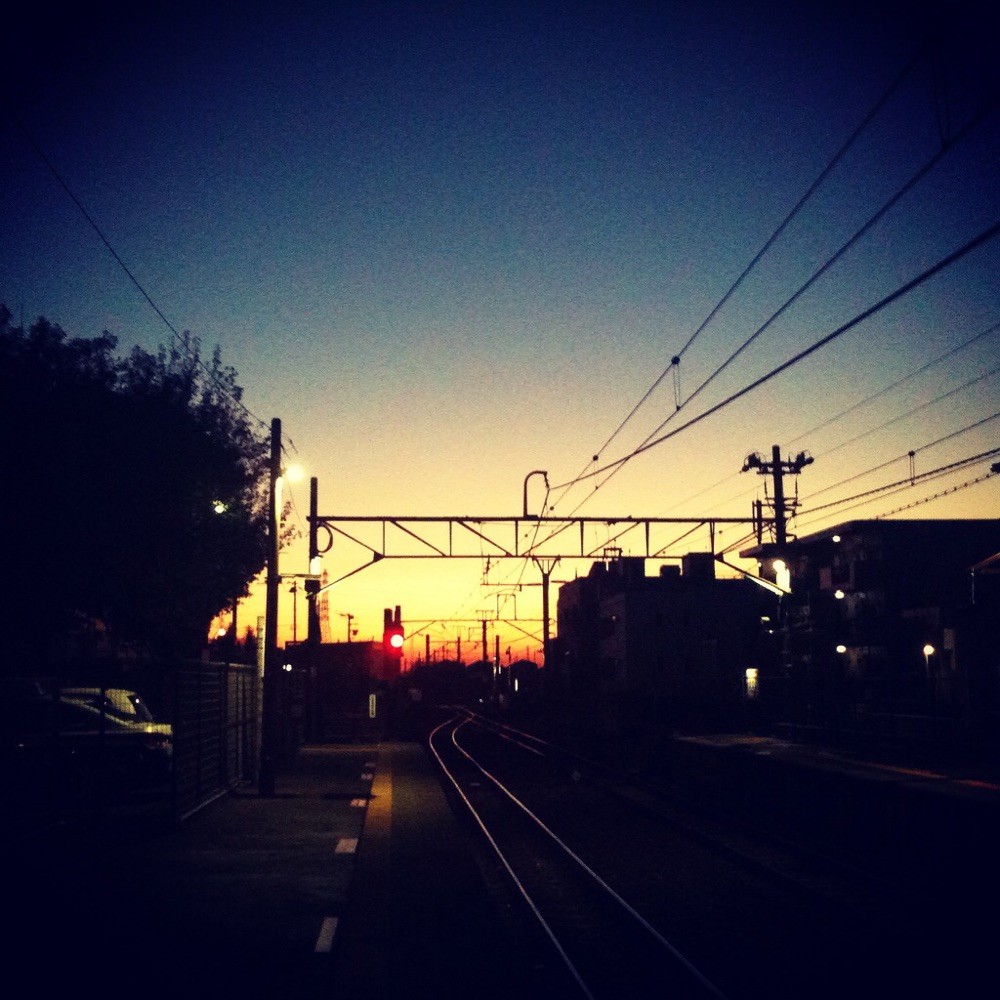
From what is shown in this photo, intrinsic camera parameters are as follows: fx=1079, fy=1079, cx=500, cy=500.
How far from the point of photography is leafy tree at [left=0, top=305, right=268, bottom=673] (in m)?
25.6

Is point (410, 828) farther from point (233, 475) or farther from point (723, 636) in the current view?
point (723, 636)

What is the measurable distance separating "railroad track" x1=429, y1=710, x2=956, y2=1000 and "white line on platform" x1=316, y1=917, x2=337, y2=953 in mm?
1757

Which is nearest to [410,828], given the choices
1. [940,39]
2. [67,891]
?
[67,891]

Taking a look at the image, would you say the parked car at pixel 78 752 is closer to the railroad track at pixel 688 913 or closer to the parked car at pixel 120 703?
the parked car at pixel 120 703

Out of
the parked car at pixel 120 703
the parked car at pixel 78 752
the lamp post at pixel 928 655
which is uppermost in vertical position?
the lamp post at pixel 928 655

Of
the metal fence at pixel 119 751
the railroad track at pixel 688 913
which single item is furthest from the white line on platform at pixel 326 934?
the metal fence at pixel 119 751

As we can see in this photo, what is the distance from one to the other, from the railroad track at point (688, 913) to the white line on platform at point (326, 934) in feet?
5.76

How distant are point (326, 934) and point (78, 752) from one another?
12.0 m

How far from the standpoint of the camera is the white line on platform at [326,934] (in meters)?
9.88

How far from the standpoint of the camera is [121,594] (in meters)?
28.9

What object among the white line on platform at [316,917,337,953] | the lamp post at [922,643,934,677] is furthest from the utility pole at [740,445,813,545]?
the white line on platform at [316,917,337,953]

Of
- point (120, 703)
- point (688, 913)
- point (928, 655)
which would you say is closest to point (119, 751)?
point (120, 703)

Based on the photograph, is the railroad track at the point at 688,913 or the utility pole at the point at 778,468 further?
the utility pole at the point at 778,468

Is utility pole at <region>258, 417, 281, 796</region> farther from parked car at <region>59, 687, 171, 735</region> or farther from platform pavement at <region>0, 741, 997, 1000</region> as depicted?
platform pavement at <region>0, 741, 997, 1000</region>
